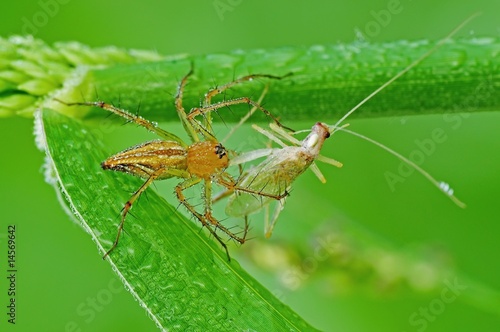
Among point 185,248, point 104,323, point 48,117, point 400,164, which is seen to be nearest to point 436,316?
point 400,164

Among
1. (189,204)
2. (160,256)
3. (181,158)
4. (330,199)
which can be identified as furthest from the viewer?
(330,199)

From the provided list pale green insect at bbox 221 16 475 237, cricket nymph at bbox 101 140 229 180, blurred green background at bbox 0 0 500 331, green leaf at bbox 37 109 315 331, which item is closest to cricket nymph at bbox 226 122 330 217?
pale green insect at bbox 221 16 475 237

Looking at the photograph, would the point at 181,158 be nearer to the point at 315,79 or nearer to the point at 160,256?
the point at 315,79

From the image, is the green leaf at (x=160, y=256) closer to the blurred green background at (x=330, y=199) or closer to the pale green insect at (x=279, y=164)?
the pale green insect at (x=279, y=164)

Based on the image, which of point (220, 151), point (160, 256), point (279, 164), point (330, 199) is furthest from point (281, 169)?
point (330, 199)

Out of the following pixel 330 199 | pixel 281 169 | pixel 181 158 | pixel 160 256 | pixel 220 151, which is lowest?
pixel 160 256

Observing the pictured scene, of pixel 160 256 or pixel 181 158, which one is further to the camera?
pixel 181 158

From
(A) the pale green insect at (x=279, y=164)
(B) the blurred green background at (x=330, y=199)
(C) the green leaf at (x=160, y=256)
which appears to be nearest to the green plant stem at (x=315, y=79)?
(C) the green leaf at (x=160, y=256)

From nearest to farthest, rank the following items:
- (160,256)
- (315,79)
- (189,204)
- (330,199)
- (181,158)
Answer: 1. (160,256)
2. (315,79)
3. (189,204)
4. (181,158)
5. (330,199)
